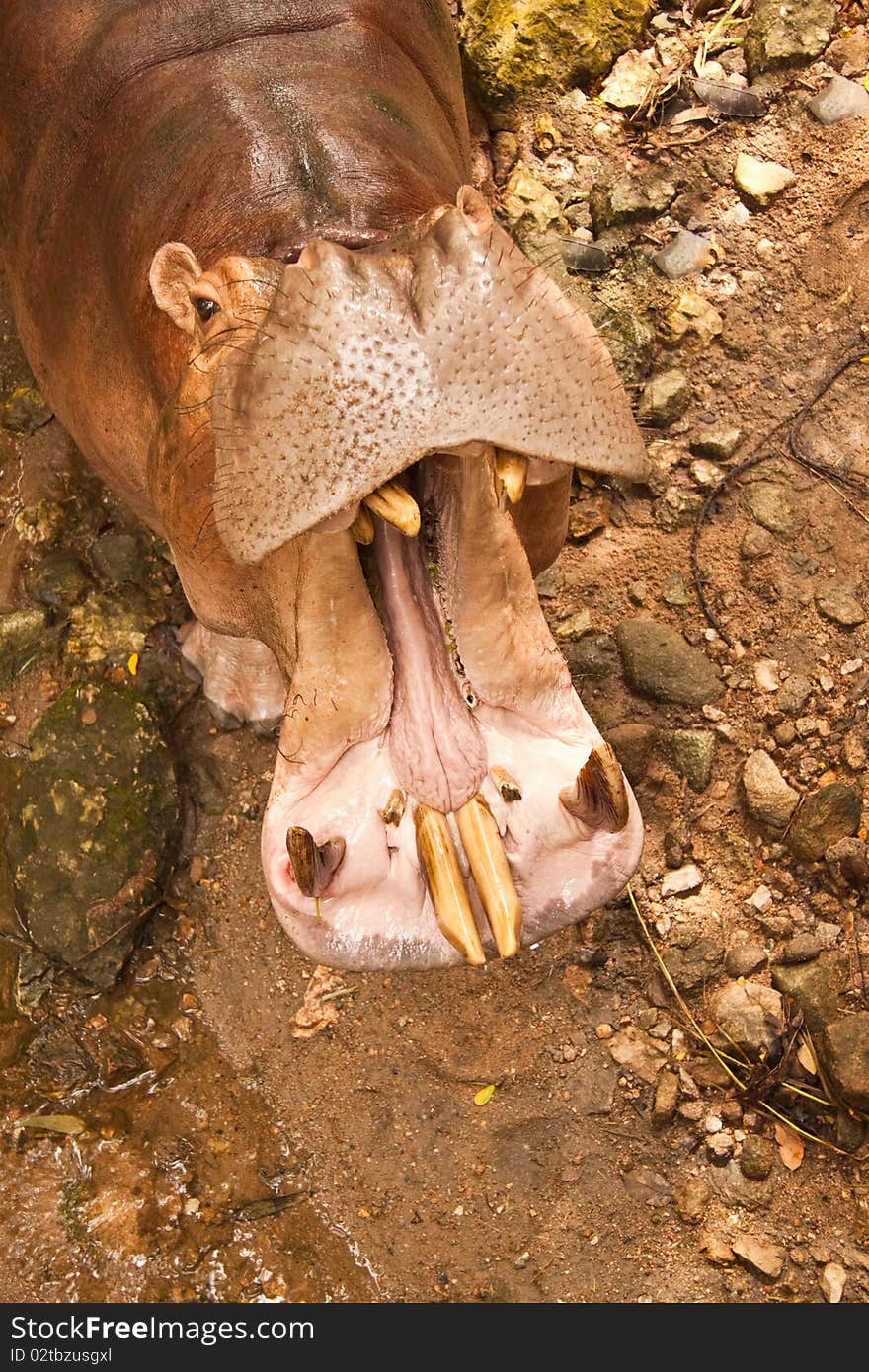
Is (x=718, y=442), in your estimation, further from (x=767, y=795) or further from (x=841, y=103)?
(x=841, y=103)

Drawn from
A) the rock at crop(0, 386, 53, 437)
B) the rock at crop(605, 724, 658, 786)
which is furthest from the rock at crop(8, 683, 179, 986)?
the rock at crop(605, 724, 658, 786)

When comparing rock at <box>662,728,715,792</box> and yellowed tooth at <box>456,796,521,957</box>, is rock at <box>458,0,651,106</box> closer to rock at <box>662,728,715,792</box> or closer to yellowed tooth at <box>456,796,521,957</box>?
rock at <box>662,728,715,792</box>

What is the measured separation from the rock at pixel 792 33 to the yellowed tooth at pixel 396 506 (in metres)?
3.06

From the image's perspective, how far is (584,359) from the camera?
2443mm

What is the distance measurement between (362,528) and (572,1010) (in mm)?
1761

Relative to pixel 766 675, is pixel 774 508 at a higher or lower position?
higher

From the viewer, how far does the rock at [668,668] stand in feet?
13.2

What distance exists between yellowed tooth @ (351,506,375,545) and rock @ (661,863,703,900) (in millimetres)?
1667

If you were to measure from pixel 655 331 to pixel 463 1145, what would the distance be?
2580 mm

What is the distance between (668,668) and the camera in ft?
13.2

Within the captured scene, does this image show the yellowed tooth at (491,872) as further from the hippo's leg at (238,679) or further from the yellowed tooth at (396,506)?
the hippo's leg at (238,679)

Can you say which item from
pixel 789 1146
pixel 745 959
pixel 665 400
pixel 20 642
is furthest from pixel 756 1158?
pixel 20 642
